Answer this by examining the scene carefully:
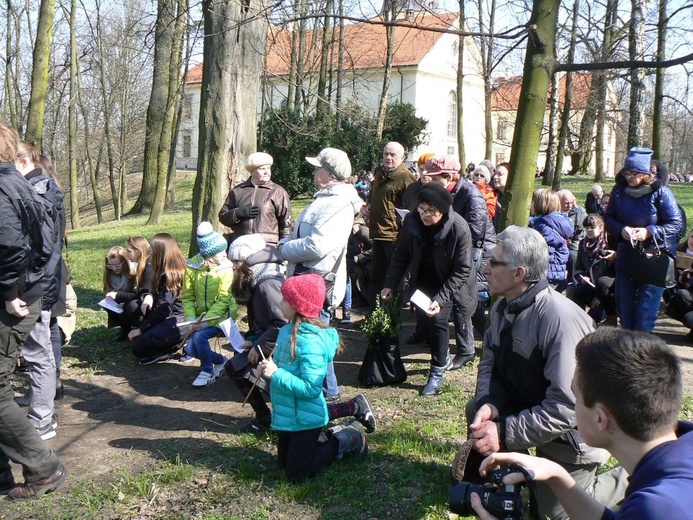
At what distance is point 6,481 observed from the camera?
4.11 metres

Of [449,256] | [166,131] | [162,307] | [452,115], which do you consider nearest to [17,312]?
[162,307]

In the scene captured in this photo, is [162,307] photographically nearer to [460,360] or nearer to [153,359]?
[153,359]

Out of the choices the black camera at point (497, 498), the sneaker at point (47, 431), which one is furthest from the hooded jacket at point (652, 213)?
the sneaker at point (47, 431)

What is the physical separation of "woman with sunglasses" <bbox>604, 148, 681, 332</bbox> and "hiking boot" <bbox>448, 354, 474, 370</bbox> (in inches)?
53.8

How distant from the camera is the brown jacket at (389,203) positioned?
7414 millimetres

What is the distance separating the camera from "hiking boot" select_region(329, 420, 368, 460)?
4.30 metres

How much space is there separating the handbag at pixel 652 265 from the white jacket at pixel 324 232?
237 cm

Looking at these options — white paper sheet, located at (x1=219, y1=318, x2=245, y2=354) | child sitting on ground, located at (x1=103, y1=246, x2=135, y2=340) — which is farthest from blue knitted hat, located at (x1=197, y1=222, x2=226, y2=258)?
child sitting on ground, located at (x1=103, y1=246, x2=135, y2=340)

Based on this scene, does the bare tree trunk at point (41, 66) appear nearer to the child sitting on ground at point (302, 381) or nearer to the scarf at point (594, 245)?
the scarf at point (594, 245)

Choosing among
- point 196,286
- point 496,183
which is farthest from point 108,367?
point 496,183

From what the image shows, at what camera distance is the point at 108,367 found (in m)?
6.56

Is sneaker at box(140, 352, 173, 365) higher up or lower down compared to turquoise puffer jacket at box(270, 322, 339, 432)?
lower down

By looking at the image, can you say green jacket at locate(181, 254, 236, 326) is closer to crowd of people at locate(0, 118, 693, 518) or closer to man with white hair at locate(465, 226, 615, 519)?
crowd of people at locate(0, 118, 693, 518)

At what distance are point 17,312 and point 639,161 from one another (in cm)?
468
